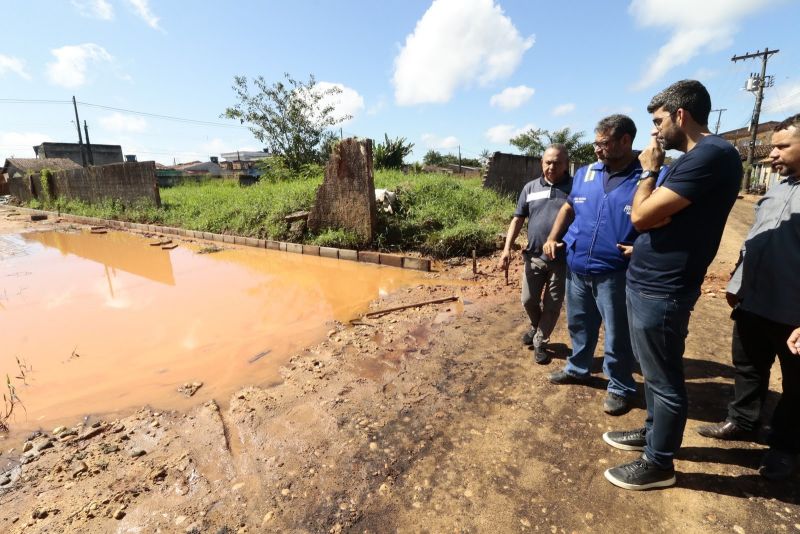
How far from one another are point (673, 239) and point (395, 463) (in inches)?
67.4

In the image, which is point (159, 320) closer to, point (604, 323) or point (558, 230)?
point (558, 230)

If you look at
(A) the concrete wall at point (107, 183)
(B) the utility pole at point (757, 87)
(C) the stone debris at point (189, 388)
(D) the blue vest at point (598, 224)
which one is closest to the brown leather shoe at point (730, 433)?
(D) the blue vest at point (598, 224)

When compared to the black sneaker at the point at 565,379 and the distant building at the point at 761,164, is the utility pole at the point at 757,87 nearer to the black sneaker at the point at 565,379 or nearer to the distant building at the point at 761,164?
the distant building at the point at 761,164

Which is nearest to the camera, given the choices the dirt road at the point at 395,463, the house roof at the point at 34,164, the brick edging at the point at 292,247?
the dirt road at the point at 395,463

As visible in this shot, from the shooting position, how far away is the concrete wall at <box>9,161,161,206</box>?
479 inches

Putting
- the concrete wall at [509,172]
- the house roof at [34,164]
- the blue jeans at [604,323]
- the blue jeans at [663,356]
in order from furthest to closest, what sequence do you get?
the house roof at [34,164]
the concrete wall at [509,172]
the blue jeans at [604,323]
the blue jeans at [663,356]

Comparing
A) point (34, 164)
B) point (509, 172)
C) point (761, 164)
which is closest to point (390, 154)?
point (509, 172)

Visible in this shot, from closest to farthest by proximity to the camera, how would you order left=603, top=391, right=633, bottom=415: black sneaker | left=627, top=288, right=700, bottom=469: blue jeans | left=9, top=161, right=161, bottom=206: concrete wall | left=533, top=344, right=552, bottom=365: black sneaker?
left=627, top=288, right=700, bottom=469: blue jeans < left=603, top=391, right=633, bottom=415: black sneaker < left=533, top=344, right=552, bottom=365: black sneaker < left=9, top=161, right=161, bottom=206: concrete wall

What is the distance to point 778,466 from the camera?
1.79 meters

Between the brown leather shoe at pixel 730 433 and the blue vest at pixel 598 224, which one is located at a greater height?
the blue vest at pixel 598 224

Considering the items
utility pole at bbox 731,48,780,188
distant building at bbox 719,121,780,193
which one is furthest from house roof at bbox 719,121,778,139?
utility pole at bbox 731,48,780,188

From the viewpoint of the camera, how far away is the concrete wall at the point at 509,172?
10844 mm

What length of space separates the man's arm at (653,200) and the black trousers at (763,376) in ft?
3.01

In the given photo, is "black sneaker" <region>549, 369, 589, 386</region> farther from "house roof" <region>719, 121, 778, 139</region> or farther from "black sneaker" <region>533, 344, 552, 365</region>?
"house roof" <region>719, 121, 778, 139</region>
